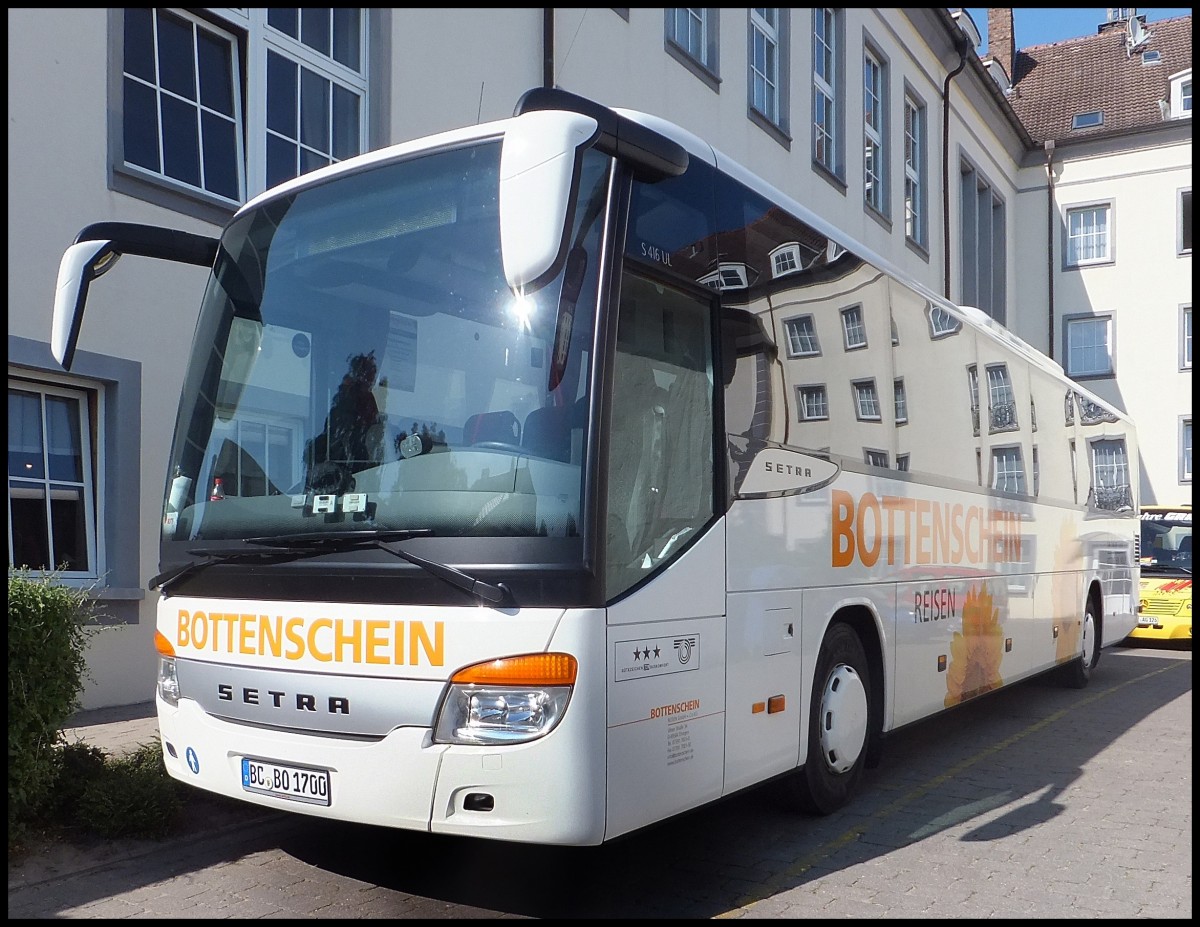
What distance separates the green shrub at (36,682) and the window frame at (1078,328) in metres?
32.8

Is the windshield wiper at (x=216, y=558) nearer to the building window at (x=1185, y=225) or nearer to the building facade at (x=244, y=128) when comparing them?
the building facade at (x=244, y=128)

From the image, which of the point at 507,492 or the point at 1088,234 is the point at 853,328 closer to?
the point at 507,492

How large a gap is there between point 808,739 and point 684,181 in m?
2.69

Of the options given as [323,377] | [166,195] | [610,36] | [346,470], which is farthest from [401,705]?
[610,36]

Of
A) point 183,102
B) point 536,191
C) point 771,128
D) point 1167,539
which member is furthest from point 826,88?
point 536,191

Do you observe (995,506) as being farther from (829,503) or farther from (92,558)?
(92,558)

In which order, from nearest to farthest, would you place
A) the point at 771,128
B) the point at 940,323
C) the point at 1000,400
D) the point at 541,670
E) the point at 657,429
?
the point at 541,670 < the point at 657,429 < the point at 940,323 < the point at 1000,400 < the point at 771,128

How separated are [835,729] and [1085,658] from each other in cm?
689

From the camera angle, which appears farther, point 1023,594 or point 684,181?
point 1023,594

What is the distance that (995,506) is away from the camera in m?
8.92

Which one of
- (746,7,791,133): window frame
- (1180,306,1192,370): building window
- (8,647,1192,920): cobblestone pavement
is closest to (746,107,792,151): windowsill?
(746,7,791,133): window frame

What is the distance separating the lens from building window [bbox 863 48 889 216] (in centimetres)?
2281

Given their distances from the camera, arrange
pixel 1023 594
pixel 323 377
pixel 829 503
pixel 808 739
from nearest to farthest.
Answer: pixel 323 377 < pixel 808 739 < pixel 829 503 < pixel 1023 594

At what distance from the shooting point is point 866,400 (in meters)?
6.79
